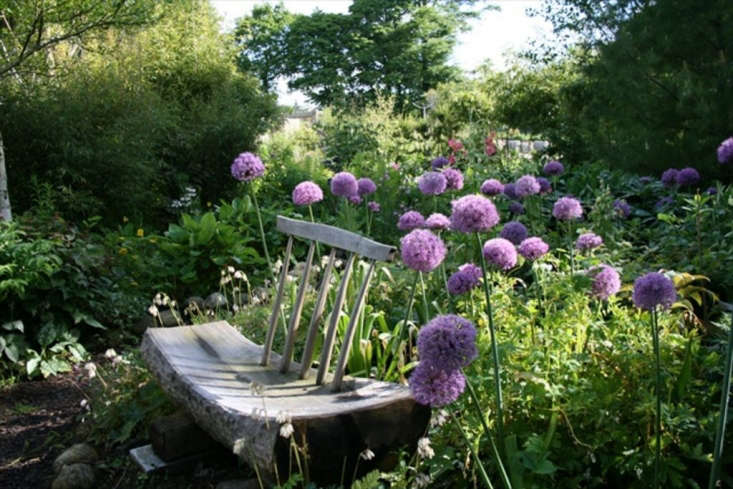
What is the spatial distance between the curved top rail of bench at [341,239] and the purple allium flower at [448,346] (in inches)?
35.2

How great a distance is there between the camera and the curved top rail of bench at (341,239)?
234cm

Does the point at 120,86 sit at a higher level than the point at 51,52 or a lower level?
lower

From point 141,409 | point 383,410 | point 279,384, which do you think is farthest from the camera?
point 141,409

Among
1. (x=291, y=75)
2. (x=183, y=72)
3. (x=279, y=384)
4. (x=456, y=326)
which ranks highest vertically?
(x=291, y=75)

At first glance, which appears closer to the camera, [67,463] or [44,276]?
[67,463]

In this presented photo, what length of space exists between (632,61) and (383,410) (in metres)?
4.78

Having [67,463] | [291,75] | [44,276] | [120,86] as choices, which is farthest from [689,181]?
[291,75]

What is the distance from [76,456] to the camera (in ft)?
A: 9.57

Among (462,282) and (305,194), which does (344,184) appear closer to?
(305,194)

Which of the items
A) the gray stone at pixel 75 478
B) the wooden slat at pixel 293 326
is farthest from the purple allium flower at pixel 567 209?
the gray stone at pixel 75 478

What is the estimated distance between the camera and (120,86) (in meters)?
7.50

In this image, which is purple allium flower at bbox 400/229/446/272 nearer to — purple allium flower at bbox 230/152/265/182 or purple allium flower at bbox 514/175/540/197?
purple allium flower at bbox 230/152/265/182

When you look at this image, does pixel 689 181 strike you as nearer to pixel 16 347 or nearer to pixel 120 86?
pixel 16 347

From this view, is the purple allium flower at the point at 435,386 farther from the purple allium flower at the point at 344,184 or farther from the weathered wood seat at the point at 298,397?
the purple allium flower at the point at 344,184
